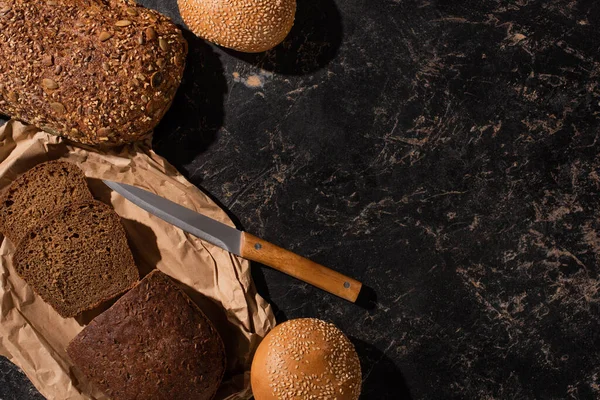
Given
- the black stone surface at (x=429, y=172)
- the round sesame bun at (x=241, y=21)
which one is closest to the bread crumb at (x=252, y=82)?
the black stone surface at (x=429, y=172)

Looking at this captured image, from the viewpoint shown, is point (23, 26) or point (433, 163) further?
point (433, 163)

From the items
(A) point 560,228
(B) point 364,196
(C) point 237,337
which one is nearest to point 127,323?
(C) point 237,337

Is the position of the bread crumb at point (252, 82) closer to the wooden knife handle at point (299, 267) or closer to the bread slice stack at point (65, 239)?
the wooden knife handle at point (299, 267)

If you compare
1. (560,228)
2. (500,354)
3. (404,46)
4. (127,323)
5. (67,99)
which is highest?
(67,99)

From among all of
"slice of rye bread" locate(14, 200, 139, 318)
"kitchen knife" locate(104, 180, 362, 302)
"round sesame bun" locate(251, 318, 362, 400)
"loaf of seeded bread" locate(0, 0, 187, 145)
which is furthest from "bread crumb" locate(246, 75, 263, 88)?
"round sesame bun" locate(251, 318, 362, 400)

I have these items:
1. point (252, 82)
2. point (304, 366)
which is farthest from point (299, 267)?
point (252, 82)

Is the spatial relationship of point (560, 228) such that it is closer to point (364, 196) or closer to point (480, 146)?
point (480, 146)

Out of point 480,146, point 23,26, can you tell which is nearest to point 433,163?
point 480,146

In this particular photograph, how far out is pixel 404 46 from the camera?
242cm

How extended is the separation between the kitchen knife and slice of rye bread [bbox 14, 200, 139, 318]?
13cm

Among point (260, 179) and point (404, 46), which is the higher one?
point (404, 46)

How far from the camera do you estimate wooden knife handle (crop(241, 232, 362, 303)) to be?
226 cm

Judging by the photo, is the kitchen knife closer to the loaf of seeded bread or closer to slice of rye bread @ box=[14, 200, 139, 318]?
slice of rye bread @ box=[14, 200, 139, 318]

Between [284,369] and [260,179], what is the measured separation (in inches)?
31.3
